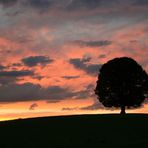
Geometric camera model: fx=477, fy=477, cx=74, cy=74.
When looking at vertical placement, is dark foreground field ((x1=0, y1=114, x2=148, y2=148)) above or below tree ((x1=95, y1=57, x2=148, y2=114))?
below

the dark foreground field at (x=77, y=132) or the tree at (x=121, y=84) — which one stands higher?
the tree at (x=121, y=84)

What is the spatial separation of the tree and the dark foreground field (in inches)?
970

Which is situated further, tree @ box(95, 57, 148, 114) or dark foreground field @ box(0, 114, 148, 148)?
tree @ box(95, 57, 148, 114)

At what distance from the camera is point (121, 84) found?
84.9 m

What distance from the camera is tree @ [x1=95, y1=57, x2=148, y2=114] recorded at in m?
84.2

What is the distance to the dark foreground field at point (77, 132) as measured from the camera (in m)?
42.3

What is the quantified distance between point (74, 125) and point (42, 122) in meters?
5.05

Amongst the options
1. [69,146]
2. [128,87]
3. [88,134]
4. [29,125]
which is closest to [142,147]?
[69,146]

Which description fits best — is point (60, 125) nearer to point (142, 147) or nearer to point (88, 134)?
point (88, 134)

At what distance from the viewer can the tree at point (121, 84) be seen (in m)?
84.2

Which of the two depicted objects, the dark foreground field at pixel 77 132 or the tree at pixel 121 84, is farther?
the tree at pixel 121 84

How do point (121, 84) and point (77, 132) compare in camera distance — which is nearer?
point (77, 132)

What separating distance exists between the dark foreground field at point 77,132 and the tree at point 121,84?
2464cm

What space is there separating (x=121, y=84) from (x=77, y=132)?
37.8 meters
